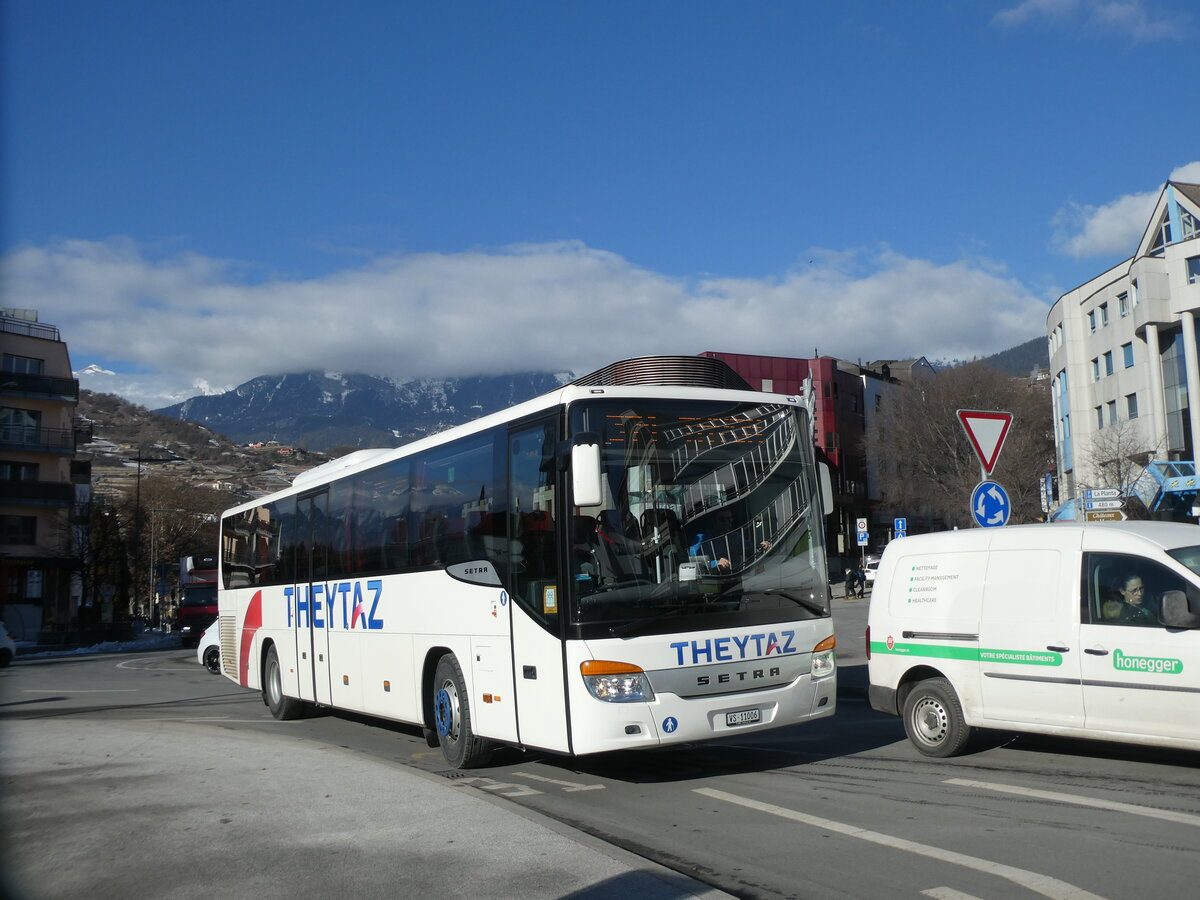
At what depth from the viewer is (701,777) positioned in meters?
9.39

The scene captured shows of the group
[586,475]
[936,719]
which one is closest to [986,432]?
[936,719]

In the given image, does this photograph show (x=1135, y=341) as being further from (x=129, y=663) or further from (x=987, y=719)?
(x=987, y=719)

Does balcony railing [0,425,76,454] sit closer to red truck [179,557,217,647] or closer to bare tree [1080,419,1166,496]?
red truck [179,557,217,647]

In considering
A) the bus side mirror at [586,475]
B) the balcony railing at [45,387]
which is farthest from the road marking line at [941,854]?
the balcony railing at [45,387]

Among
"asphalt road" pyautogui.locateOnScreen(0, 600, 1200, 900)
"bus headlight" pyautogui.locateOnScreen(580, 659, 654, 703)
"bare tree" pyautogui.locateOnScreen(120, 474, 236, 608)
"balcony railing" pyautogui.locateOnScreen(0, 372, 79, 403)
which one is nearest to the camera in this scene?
"asphalt road" pyautogui.locateOnScreen(0, 600, 1200, 900)

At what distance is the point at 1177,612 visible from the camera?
8016mm

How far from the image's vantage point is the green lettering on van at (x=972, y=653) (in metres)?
8.91

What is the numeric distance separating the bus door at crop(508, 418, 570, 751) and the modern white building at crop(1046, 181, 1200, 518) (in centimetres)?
4121

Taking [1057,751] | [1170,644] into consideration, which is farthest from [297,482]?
[1170,644]

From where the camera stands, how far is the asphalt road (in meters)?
5.95

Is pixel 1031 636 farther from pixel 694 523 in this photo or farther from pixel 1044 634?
pixel 694 523

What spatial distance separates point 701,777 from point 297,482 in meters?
8.61

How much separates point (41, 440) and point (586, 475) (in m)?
63.5

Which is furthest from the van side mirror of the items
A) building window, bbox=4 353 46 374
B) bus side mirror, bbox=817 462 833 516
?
building window, bbox=4 353 46 374
